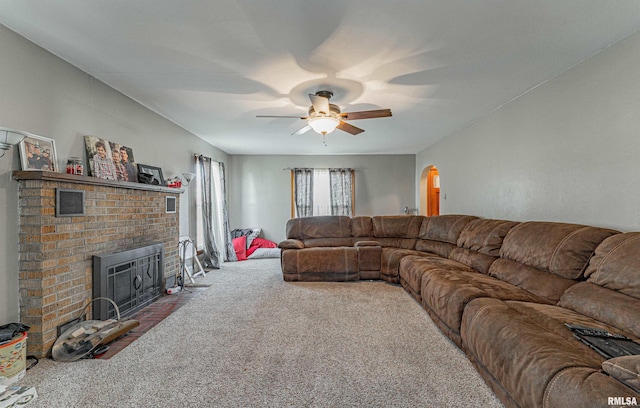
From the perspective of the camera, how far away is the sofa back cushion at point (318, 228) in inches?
213

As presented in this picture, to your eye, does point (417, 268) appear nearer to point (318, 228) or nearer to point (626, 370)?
point (318, 228)

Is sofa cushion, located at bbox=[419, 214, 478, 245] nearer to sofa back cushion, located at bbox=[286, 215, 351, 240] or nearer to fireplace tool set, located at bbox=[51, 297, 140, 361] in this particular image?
sofa back cushion, located at bbox=[286, 215, 351, 240]

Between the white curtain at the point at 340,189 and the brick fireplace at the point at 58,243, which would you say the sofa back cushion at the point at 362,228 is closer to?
the white curtain at the point at 340,189

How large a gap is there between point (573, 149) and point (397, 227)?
2.94 meters

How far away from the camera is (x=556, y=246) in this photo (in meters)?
2.37

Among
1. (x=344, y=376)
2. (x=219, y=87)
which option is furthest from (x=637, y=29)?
(x=219, y=87)

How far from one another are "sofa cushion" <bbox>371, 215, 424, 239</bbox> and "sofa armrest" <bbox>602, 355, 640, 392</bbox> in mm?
4039

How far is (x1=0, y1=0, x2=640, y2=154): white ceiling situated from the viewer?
1900 millimetres

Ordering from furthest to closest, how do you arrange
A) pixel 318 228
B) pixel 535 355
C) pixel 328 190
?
pixel 328 190, pixel 318 228, pixel 535 355

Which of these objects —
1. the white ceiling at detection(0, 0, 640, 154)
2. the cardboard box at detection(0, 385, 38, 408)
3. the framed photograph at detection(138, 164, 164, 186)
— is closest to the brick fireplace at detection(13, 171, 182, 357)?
the framed photograph at detection(138, 164, 164, 186)

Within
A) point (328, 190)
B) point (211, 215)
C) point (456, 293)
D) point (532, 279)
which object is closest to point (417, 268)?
point (456, 293)

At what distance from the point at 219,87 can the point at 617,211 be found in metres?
3.67

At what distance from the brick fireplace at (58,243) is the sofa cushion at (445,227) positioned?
4.09 metres

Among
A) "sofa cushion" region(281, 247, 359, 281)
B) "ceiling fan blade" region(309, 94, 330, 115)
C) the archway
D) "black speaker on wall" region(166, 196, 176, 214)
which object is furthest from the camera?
the archway
